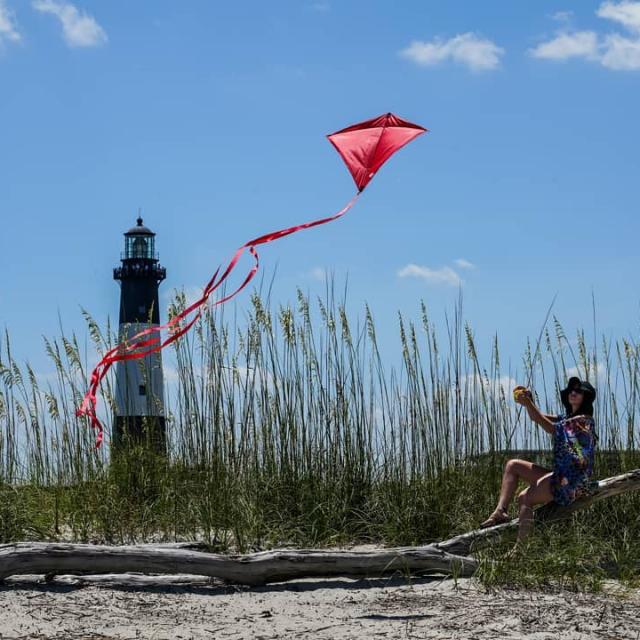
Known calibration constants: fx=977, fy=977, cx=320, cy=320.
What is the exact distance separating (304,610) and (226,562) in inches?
21.1

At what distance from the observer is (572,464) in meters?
4.79

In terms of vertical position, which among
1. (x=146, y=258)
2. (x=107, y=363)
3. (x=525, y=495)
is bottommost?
(x=525, y=495)

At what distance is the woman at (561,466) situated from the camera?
4.78 m

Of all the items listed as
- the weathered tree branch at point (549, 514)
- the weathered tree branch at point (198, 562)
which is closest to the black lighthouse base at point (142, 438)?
the weathered tree branch at point (198, 562)

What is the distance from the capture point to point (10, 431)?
554 cm

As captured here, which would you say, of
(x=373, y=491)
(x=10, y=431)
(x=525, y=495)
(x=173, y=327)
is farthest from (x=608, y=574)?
(x=10, y=431)

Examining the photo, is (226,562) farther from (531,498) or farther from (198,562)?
(531,498)

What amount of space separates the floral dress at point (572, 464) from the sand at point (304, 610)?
1.83 feet

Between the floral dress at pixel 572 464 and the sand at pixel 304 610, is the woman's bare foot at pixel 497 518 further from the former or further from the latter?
the sand at pixel 304 610

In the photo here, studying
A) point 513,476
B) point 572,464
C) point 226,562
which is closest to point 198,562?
point 226,562

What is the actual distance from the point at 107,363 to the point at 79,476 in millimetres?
664

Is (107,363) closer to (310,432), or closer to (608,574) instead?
(310,432)

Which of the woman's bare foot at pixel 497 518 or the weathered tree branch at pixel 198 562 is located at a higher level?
the woman's bare foot at pixel 497 518

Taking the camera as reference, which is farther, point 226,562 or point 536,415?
point 536,415
